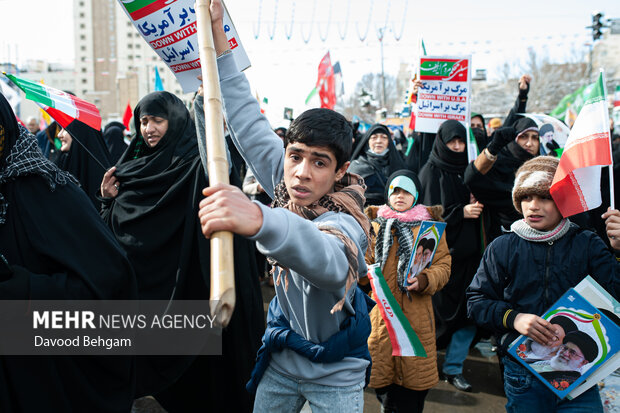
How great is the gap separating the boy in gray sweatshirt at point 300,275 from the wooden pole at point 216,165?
47cm

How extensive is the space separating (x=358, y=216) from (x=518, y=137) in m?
Answer: 3.69

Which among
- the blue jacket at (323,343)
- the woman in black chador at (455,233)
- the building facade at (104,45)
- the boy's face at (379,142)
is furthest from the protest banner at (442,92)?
the building facade at (104,45)

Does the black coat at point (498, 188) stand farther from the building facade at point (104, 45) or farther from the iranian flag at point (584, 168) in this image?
the building facade at point (104, 45)

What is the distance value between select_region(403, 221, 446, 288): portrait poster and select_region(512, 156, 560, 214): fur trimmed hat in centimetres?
79

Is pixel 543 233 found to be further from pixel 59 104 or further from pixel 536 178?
pixel 59 104

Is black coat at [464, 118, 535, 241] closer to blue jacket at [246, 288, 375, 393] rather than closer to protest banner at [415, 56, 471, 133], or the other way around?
protest banner at [415, 56, 471, 133]

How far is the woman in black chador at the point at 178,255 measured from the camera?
11.3ft

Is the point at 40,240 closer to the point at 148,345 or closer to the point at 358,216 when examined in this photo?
the point at 358,216

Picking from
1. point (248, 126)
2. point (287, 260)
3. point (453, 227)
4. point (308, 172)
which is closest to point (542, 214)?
point (308, 172)

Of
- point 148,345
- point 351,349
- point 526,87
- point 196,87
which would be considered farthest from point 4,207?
point 526,87

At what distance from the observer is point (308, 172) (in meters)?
1.86

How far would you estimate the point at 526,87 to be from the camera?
578 cm

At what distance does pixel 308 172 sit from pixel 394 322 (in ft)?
5.20

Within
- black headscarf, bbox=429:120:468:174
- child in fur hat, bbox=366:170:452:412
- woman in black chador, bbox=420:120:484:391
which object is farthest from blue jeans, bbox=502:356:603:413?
black headscarf, bbox=429:120:468:174
